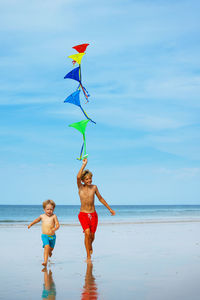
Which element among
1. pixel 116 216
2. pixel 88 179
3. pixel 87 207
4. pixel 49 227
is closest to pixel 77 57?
pixel 88 179

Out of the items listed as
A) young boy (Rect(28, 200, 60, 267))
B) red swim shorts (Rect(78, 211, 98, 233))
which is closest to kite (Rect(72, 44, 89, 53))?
young boy (Rect(28, 200, 60, 267))

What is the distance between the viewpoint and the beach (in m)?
5.39

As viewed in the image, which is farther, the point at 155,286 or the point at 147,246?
the point at 147,246

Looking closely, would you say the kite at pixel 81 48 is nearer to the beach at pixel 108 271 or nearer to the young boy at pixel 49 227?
the young boy at pixel 49 227

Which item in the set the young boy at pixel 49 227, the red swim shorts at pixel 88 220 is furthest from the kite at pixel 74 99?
the red swim shorts at pixel 88 220

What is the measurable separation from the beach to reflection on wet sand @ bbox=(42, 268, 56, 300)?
11 millimetres

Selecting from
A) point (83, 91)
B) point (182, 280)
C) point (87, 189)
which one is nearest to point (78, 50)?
point (83, 91)

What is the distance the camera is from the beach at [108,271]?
5395 millimetres

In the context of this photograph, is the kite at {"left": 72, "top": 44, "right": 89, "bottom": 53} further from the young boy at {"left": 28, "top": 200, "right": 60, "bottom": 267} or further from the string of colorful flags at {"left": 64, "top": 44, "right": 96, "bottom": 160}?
the young boy at {"left": 28, "top": 200, "right": 60, "bottom": 267}

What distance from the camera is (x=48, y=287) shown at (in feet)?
19.0

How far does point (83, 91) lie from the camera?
8.42 m

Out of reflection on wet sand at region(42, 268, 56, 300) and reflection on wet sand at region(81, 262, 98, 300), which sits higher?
reflection on wet sand at region(81, 262, 98, 300)

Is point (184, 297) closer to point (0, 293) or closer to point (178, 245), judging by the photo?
point (0, 293)

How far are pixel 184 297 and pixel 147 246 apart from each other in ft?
16.8
